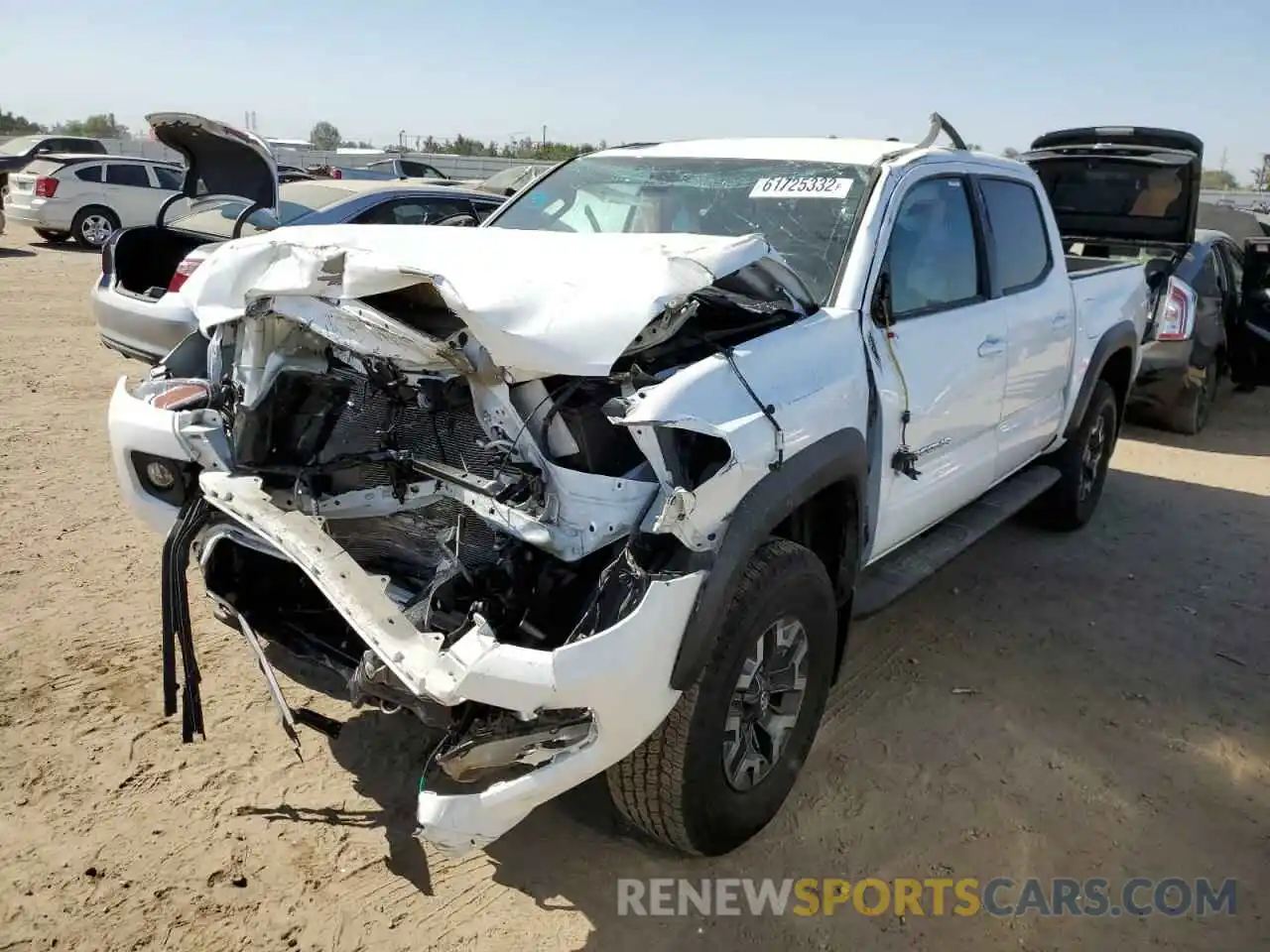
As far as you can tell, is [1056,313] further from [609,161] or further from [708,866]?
[708,866]

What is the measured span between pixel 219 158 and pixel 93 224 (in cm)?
1417

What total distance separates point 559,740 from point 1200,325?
25.1 ft

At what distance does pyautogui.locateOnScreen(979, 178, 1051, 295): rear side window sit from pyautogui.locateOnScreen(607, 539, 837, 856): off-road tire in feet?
6.73

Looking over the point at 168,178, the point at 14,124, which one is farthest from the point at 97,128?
the point at 168,178

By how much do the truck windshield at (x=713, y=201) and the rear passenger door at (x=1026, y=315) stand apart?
38.0 inches

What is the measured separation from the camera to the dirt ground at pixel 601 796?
104 inches

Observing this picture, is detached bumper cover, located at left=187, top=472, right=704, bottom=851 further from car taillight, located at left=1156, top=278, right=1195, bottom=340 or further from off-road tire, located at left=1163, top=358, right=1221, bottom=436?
off-road tire, located at left=1163, top=358, right=1221, bottom=436

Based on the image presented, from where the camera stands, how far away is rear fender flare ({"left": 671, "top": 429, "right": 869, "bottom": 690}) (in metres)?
2.32

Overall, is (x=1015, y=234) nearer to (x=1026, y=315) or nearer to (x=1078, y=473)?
(x=1026, y=315)

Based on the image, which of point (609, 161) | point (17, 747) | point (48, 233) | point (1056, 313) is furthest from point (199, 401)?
point (48, 233)

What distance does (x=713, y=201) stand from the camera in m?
3.79

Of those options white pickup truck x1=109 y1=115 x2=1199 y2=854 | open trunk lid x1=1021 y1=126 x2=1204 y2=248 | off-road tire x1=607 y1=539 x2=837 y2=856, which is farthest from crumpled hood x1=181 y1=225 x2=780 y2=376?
open trunk lid x1=1021 y1=126 x2=1204 y2=248

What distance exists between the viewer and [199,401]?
312cm

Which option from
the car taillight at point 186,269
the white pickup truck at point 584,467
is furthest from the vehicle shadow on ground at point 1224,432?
the car taillight at point 186,269
